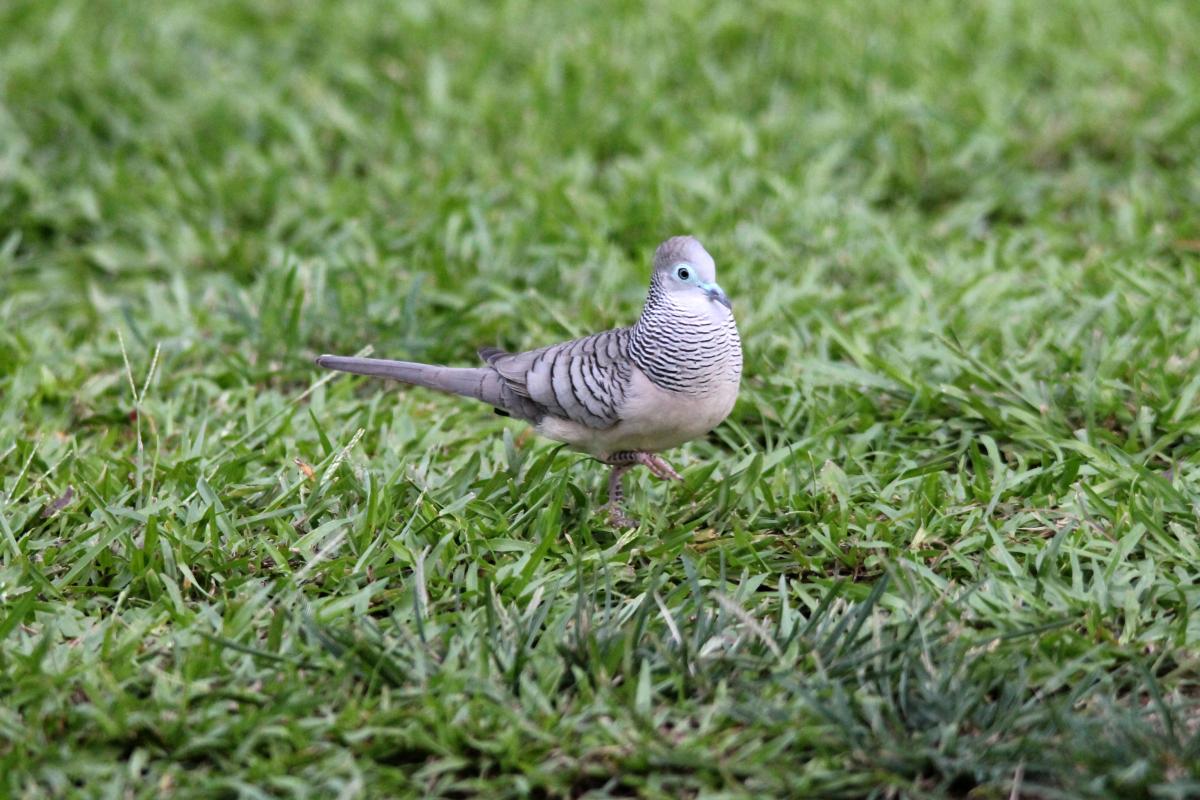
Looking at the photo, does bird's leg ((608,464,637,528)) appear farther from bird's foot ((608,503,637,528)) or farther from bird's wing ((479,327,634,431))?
bird's wing ((479,327,634,431))

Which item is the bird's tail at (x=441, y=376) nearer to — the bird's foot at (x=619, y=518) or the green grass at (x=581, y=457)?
the green grass at (x=581, y=457)

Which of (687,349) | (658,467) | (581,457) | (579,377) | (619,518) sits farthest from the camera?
(581,457)

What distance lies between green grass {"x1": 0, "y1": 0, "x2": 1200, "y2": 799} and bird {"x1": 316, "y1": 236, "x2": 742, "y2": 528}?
9.4 inches

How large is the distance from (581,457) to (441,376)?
55 centimetres

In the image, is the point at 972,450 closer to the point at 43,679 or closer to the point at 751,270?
the point at 751,270

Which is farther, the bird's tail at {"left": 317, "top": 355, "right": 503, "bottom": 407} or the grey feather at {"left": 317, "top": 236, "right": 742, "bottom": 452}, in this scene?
the bird's tail at {"left": 317, "top": 355, "right": 503, "bottom": 407}

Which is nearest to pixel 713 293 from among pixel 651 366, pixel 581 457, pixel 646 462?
pixel 651 366

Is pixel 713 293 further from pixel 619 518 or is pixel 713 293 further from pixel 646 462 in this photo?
pixel 619 518

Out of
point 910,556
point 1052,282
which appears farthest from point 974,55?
point 910,556

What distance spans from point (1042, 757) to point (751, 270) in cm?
293

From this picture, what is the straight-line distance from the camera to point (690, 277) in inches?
149

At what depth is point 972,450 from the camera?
4188mm

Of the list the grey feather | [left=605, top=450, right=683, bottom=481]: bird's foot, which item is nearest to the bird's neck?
the grey feather

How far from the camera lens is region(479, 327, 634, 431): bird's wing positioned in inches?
148
